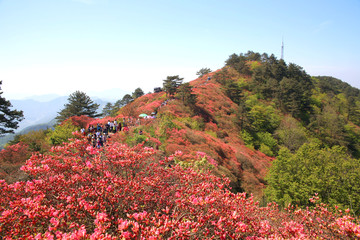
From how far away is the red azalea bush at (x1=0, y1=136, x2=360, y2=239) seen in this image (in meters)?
2.61

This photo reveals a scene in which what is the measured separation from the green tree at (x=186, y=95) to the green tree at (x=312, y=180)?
622 inches

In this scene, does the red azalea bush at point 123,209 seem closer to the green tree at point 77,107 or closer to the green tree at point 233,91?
the green tree at point 77,107

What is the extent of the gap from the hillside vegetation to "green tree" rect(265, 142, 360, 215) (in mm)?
90

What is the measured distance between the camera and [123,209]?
10.7ft

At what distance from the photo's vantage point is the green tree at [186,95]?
28.7 metres

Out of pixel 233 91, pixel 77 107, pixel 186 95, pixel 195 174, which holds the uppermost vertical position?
pixel 233 91

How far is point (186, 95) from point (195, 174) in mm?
25095

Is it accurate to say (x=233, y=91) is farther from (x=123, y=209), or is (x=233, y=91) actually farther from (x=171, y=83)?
(x=123, y=209)

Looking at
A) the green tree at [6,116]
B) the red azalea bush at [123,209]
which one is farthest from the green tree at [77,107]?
the red azalea bush at [123,209]

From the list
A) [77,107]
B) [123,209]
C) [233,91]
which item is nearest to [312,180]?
[123,209]

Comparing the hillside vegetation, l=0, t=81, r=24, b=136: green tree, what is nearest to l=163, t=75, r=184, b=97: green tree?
the hillside vegetation

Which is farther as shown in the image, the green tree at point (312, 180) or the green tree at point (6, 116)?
the green tree at point (6, 116)

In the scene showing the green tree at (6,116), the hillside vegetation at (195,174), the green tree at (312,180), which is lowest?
the green tree at (312,180)

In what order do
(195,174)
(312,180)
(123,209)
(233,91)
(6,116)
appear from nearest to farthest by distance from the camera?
(123,209)
(195,174)
(312,180)
(6,116)
(233,91)
